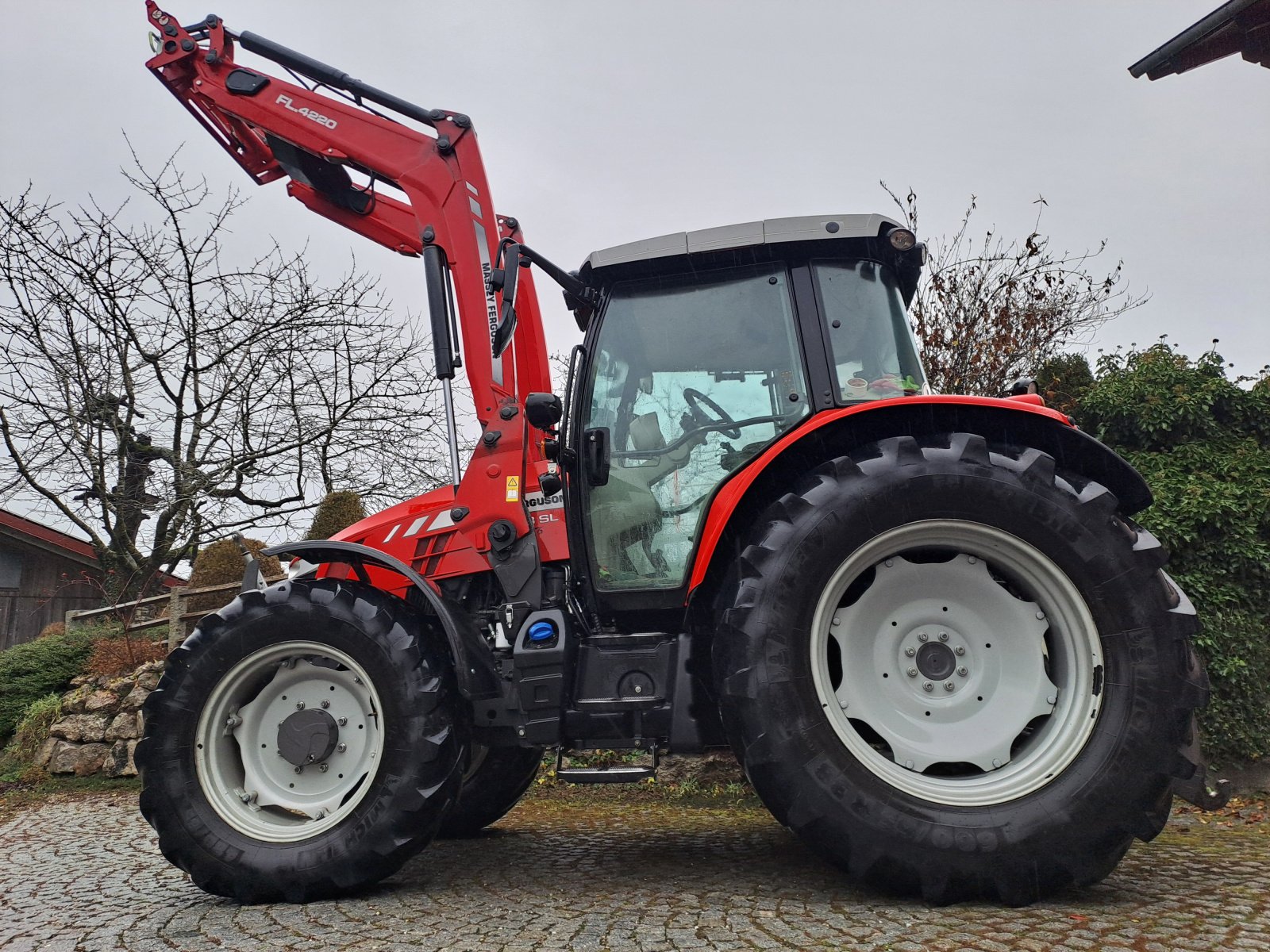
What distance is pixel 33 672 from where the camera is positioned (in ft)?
28.6

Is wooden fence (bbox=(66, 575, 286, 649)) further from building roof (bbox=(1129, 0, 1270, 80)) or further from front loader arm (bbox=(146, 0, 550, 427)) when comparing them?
building roof (bbox=(1129, 0, 1270, 80))

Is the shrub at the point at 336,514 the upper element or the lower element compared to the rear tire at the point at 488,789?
upper

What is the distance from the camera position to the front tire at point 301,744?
2979 mm

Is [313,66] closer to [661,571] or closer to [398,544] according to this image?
[398,544]

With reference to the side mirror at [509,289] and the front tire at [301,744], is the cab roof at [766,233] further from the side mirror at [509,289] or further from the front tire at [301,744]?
the front tire at [301,744]

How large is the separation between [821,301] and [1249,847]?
287 cm

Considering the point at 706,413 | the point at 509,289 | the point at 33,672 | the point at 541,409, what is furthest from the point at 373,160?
the point at 33,672

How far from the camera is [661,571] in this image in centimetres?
333

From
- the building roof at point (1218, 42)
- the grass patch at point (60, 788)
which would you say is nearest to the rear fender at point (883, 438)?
the building roof at point (1218, 42)

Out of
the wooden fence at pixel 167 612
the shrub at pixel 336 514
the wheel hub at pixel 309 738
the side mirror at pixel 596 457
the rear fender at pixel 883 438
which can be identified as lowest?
the wheel hub at pixel 309 738

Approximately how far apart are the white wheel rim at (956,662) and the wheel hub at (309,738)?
1756 mm

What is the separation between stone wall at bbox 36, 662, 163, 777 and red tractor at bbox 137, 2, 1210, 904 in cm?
534

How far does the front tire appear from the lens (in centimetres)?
298

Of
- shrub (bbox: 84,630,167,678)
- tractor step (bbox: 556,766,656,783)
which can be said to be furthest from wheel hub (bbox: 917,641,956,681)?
shrub (bbox: 84,630,167,678)
